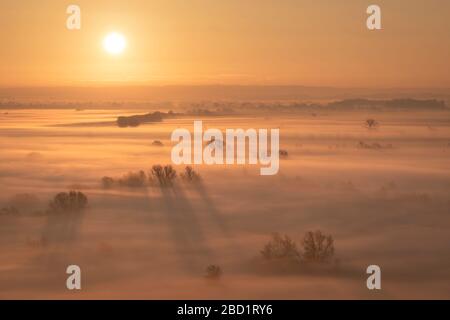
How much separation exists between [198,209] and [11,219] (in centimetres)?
486

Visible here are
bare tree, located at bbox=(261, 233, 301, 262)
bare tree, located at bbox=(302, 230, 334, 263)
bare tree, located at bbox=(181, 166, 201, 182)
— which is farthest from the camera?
bare tree, located at bbox=(181, 166, 201, 182)

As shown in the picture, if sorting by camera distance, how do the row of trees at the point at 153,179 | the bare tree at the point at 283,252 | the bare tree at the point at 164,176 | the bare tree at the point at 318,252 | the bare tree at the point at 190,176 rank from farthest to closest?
the bare tree at the point at 190,176 → the bare tree at the point at 164,176 → the row of trees at the point at 153,179 → the bare tree at the point at 283,252 → the bare tree at the point at 318,252

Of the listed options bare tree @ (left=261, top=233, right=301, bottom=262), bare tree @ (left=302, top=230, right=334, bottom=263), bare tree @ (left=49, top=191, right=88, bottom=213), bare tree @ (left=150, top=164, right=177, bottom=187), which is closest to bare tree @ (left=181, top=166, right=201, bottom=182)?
bare tree @ (left=150, top=164, right=177, bottom=187)

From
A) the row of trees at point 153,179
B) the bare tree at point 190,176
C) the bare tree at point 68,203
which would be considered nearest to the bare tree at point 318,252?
the bare tree at point 68,203

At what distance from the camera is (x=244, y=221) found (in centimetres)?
1606

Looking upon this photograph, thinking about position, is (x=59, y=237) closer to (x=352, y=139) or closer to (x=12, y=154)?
(x=12, y=154)

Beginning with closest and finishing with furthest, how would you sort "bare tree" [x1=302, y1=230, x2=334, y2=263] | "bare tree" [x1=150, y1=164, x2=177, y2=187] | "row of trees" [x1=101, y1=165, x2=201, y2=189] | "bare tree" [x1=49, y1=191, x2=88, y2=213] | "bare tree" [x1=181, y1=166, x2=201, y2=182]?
"bare tree" [x1=302, y1=230, x2=334, y2=263] → "bare tree" [x1=49, y1=191, x2=88, y2=213] → "row of trees" [x1=101, y1=165, x2=201, y2=189] → "bare tree" [x1=150, y1=164, x2=177, y2=187] → "bare tree" [x1=181, y1=166, x2=201, y2=182]

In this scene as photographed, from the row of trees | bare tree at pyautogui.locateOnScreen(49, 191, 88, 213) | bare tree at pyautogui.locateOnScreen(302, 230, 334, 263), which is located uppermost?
the row of trees

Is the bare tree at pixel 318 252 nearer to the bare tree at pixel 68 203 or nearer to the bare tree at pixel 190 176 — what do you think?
the bare tree at pixel 68 203

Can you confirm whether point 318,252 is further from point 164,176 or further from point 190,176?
point 190,176

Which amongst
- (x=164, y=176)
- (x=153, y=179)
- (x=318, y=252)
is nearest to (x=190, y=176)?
(x=164, y=176)

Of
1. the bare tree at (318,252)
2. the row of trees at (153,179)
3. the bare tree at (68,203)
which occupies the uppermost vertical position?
the row of trees at (153,179)

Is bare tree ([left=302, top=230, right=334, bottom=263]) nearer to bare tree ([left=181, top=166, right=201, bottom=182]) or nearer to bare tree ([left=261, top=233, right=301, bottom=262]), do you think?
bare tree ([left=261, top=233, right=301, bottom=262])
